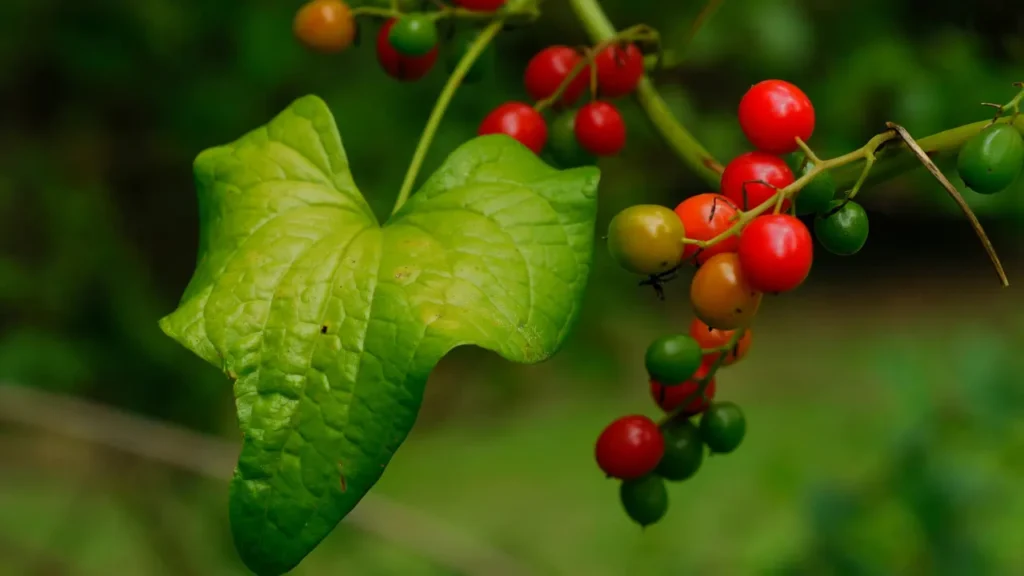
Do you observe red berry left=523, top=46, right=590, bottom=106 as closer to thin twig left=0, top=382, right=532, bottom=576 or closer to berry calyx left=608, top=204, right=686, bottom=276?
berry calyx left=608, top=204, right=686, bottom=276

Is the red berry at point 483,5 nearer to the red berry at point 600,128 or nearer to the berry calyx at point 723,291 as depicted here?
the red berry at point 600,128

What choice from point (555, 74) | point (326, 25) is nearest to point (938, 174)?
point (555, 74)

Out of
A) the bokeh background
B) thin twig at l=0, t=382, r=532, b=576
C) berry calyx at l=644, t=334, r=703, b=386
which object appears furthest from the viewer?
thin twig at l=0, t=382, r=532, b=576

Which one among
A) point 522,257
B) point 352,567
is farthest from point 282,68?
point 522,257

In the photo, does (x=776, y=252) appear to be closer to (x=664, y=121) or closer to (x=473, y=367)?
(x=664, y=121)

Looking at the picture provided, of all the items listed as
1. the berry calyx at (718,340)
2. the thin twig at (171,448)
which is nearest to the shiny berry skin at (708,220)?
the berry calyx at (718,340)

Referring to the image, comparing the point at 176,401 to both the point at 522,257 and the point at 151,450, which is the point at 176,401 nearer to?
the point at 151,450

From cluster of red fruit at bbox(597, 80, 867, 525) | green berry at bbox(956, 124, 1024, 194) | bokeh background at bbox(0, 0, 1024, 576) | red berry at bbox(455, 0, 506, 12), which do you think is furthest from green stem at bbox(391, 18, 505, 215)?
bokeh background at bbox(0, 0, 1024, 576)
